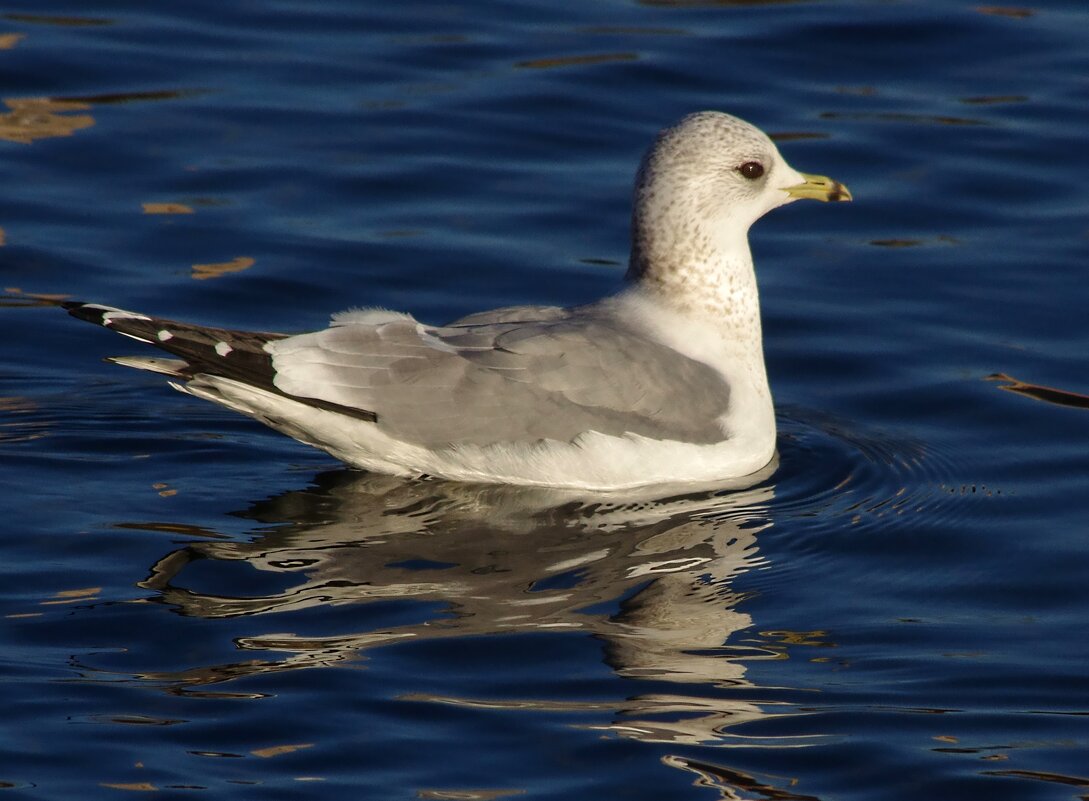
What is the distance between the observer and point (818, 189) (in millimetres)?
8320

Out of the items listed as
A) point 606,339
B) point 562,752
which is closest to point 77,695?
point 562,752

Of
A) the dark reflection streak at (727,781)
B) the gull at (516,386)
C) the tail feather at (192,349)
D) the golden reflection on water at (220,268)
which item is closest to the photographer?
the dark reflection streak at (727,781)

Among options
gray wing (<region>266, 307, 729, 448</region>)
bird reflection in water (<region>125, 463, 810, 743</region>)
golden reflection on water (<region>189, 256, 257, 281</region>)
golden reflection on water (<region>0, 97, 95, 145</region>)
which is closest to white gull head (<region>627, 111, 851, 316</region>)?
gray wing (<region>266, 307, 729, 448</region>)

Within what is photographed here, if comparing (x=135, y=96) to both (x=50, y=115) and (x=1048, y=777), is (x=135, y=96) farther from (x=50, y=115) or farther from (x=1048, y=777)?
(x=1048, y=777)

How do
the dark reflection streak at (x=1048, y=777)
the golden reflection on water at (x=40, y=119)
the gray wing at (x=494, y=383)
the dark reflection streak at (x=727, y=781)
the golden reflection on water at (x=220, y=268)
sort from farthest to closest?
the golden reflection on water at (x=40, y=119) < the golden reflection on water at (x=220, y=268) < the gray wing at (x=494, y=383) < the dark reflection streak at (x=1048, y=777) < the dark reflection streak at (x=727, y=781)

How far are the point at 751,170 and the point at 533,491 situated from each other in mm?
1665

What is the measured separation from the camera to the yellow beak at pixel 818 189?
8.30 meters

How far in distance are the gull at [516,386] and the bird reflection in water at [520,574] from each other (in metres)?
0.15

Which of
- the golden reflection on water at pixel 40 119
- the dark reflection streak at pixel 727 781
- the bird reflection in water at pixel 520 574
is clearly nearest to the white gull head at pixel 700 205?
the bird reflection in water at pixel 520 574

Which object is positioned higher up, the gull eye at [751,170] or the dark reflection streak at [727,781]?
the gull eye at [751,170]

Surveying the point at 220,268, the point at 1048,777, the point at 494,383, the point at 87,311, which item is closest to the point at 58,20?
the point at 220,268

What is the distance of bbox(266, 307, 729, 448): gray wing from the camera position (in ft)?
24.6

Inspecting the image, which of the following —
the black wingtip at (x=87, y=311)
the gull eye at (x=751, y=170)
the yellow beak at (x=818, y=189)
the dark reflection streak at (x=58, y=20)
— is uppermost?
the dark reflection streak at (x=58, y=20)

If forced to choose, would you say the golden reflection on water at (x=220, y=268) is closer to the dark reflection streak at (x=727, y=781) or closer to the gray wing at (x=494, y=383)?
the gray wing at (x=494, y=383)
